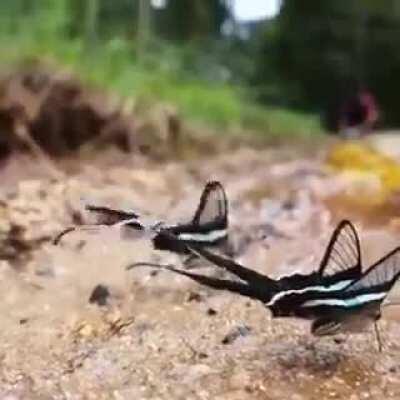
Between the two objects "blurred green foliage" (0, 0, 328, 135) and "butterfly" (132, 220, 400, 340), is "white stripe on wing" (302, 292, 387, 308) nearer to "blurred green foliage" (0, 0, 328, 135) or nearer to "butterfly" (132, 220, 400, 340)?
"butterfly" (132, 220, 400, 340)

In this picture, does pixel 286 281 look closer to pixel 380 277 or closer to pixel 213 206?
pixel 380 277

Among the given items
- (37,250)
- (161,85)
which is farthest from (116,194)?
(161,85)

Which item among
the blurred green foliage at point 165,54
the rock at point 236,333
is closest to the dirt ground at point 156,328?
the rock at point 236,333

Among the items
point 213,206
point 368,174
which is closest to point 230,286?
point 213,206

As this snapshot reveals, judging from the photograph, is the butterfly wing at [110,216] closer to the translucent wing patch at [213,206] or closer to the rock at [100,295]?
the translucent wing patch at [213,206]

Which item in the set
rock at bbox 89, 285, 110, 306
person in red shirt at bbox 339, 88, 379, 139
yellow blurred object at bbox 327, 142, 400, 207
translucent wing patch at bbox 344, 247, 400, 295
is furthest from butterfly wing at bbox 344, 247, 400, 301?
person in red shirt at bbox 339, 88, 379, 139

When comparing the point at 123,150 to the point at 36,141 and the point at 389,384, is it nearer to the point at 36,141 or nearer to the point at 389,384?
the point at 36,141

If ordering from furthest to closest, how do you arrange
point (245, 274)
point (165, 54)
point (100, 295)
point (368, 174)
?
point (165, 54)
point (368, 174)
point (100, 295)
point (245, 274)
